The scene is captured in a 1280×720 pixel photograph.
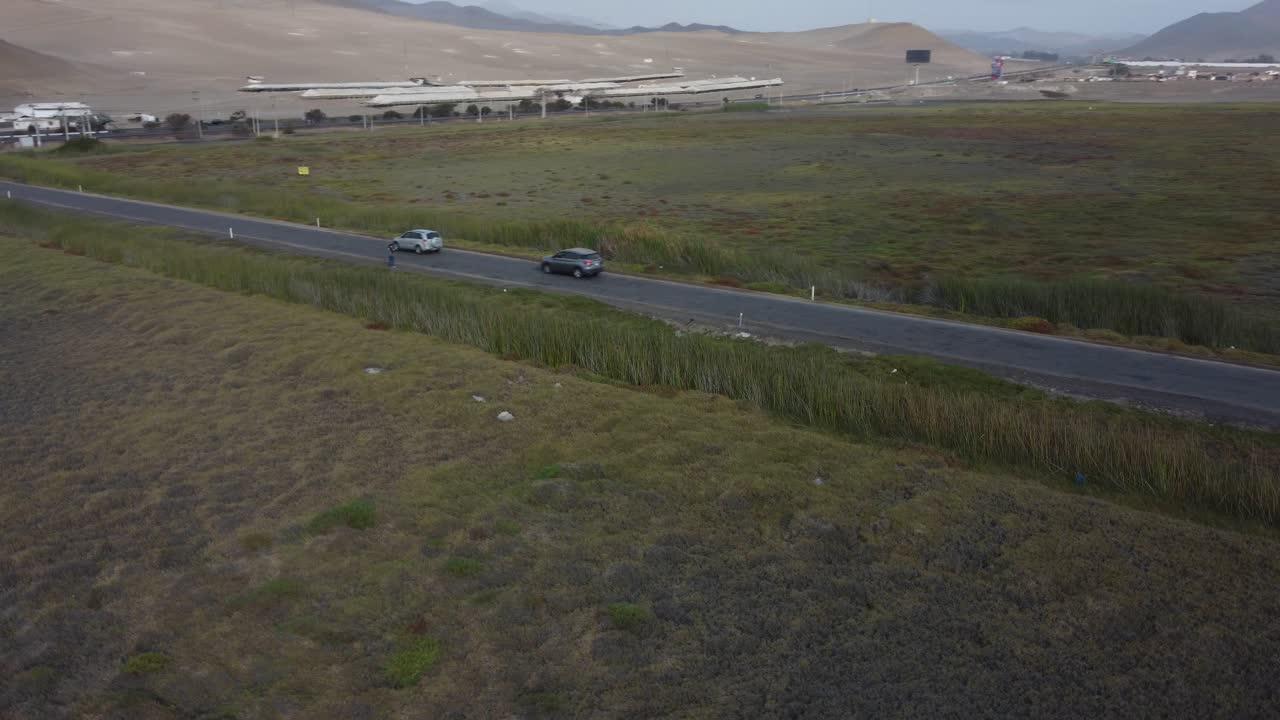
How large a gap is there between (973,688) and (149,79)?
191 meters

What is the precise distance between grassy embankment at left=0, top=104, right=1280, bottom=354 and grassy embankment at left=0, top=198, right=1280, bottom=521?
9575mm

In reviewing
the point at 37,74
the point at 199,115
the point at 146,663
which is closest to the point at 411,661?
the point at 146,663

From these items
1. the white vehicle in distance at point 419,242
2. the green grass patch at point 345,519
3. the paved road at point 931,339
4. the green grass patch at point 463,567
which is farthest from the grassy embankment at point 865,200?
the green grass patch at point 345,519

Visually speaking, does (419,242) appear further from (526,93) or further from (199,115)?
(526,93)

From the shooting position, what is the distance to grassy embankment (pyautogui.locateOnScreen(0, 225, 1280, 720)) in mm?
11859

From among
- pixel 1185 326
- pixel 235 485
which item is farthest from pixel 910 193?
pixel 235 485

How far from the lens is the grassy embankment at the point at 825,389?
1811 centimetres

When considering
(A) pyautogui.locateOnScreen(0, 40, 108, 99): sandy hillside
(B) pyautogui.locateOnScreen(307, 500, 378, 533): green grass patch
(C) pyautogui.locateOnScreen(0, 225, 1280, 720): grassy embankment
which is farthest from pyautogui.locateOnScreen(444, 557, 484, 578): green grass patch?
(A) pyautogui.locateOnScreen(0, 40, 108, 99): sandy hillside

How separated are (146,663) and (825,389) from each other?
49.7 feet

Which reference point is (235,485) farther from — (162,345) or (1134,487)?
(1134,487)

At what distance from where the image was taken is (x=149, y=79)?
169500mm

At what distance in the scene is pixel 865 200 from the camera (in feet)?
210

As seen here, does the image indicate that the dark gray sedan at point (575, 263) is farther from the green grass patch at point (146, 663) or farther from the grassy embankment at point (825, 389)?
the green grass patch at point (146, 663)

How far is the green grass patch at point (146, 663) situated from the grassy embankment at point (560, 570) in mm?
33
